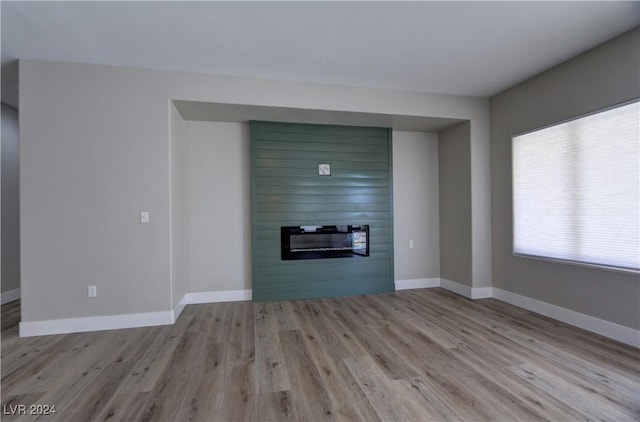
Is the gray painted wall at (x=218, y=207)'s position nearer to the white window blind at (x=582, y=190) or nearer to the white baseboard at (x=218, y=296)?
the white baseboard at (x=218, y=296)

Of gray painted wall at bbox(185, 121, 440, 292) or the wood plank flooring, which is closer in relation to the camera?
the wood plank flooring

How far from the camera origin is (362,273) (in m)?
4.23

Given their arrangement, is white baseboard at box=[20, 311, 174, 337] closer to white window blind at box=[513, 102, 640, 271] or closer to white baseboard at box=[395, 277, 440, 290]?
white baseboard at box=[395, 277, 440, 290]

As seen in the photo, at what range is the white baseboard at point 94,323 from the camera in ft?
9.30

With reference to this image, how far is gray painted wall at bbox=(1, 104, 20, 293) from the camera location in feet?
12.6

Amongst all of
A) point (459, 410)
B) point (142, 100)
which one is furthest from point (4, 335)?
point (459, 410)

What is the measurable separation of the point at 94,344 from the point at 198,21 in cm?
302

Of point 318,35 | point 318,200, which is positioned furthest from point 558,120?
point 318,200

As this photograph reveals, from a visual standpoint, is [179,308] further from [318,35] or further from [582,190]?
[582,190]

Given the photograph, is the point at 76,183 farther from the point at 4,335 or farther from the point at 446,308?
the point at 446,308

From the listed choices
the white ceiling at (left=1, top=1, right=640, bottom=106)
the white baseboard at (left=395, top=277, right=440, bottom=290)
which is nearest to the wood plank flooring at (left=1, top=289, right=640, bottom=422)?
the white baseboard at (left=395, top=277, right=440, bottom=290)

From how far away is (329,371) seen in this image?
2.15 metres

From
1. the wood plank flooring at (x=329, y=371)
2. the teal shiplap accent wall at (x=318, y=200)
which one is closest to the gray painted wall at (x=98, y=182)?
the wood plank flooring at (x=329, y=371)

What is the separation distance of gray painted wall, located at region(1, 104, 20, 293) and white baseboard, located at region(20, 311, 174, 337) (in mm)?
1660
